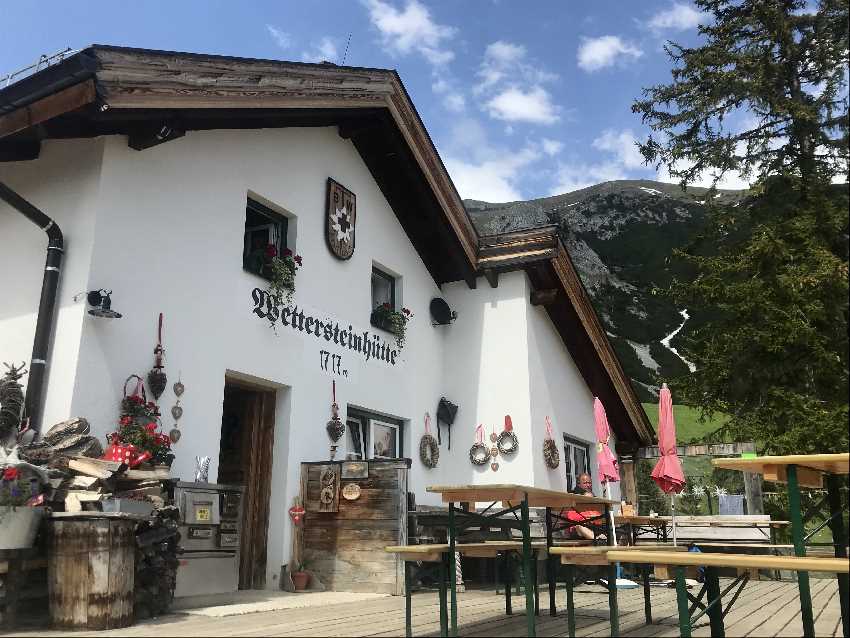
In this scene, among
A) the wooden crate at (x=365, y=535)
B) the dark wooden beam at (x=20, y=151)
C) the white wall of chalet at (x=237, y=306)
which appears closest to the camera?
the white wall of chalet at (x=237, y=306)

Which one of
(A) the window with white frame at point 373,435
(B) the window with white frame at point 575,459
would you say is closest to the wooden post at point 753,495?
(B) the window with white frame at point 575,459

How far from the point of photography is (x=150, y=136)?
249 inches

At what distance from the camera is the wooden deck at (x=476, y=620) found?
440 centimetres

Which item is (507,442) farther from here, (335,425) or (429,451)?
(335,425)

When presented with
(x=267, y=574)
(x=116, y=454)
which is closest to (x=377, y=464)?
(x=267, y=574)

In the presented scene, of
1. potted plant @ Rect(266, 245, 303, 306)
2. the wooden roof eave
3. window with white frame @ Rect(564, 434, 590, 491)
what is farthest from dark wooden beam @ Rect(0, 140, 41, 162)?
window with white frame @ Rect(564, 434, 590, 491)

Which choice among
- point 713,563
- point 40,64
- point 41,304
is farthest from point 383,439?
point 713,563

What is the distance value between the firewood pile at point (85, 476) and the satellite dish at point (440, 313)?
6063 mm

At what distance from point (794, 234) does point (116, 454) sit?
12.4 meters

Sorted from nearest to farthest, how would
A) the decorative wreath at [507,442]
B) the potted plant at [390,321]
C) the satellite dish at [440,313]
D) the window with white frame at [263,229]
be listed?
the window with white frame at [263,229], the potted plant at [390,321], the decorative wreath at [507,442], the satellite dish at [440,313]

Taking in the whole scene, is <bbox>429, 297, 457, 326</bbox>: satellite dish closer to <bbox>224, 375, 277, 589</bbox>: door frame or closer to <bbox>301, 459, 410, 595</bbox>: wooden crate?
<bbox>224, 375, 277, 589</bbox>: door frame

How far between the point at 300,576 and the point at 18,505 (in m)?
3.55

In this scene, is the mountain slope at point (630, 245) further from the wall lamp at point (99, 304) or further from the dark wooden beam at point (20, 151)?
the dark wooden beam at point (20, 151)

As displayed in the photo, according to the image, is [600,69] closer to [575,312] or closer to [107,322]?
[575,312]
